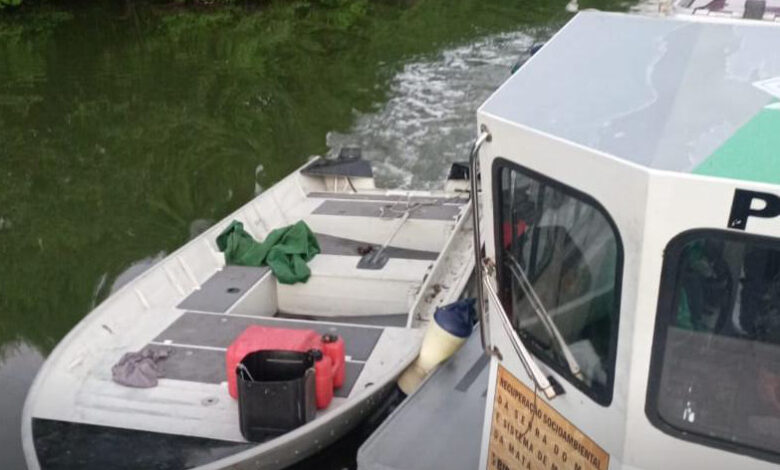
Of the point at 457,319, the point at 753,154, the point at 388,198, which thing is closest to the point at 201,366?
the point at 457,319

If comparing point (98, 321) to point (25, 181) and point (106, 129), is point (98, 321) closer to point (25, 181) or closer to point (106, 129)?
point (25, 181)

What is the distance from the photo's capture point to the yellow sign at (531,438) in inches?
103

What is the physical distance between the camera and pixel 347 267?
7160 millimetres

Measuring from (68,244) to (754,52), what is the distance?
341 inches

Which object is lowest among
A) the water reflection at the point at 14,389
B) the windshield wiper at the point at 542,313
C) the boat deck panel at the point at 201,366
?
the water reflection at the point at 14,389

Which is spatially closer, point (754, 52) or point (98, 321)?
point (754, 52)

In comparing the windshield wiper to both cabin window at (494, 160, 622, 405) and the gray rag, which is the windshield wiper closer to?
cabin window at (494, 160, 622, 405)

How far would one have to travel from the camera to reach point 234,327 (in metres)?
6.02

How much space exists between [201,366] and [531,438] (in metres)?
3.23

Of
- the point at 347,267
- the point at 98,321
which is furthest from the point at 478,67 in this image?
the point at 98,321

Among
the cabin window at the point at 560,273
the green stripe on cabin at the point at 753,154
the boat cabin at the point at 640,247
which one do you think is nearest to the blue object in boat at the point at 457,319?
the boat cabin at the point at 640,247

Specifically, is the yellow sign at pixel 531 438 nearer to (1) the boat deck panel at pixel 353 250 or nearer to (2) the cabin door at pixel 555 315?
(2) the cabin door at pixel 555 315

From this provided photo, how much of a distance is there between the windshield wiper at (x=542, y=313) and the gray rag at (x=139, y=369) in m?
3.37

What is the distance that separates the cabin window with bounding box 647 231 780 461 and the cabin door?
15 cm
